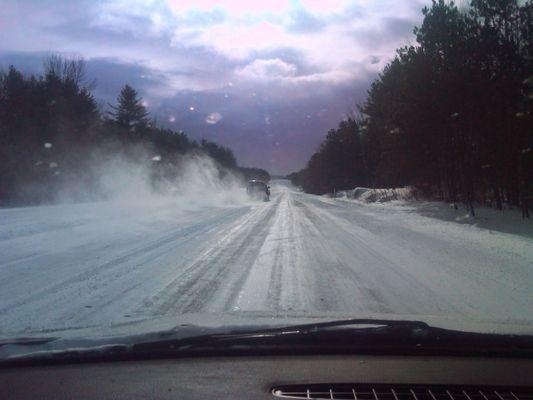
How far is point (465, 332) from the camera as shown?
13.1 ft

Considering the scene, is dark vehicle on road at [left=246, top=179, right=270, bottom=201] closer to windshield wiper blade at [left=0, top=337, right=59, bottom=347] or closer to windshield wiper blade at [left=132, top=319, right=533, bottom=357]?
windshield wiper blade at [left=0, top=337, right=59, bottom=347]

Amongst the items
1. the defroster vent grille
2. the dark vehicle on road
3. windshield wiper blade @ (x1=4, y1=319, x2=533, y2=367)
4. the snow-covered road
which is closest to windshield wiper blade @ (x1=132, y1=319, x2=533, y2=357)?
windshield wiper blade @ (x1=4, y1=319, x2=533, y2=367)

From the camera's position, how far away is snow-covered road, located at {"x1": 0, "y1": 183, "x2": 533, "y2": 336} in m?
7.11

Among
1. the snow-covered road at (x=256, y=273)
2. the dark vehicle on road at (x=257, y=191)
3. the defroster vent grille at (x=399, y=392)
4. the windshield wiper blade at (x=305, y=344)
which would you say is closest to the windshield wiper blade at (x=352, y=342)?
the windshield wiper blade at (x=305, y=344)

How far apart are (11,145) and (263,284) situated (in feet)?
128

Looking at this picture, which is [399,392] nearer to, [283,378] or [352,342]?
[283,378]

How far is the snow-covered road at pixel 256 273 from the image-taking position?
711 centimetres

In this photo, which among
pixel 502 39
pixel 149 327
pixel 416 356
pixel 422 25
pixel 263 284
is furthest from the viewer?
pixel 422 25

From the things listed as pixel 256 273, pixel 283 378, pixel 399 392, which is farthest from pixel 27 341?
pixel 256 273

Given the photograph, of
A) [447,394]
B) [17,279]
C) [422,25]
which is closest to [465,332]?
[447,394]

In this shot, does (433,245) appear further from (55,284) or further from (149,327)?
(149,327)

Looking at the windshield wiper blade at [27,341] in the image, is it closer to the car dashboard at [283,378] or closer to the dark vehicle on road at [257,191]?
the car dashboard at [283,378]

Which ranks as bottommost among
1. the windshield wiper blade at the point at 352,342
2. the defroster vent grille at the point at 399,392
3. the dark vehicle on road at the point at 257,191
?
the defroster vent grille at the point at 399,392

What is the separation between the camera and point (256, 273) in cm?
972
